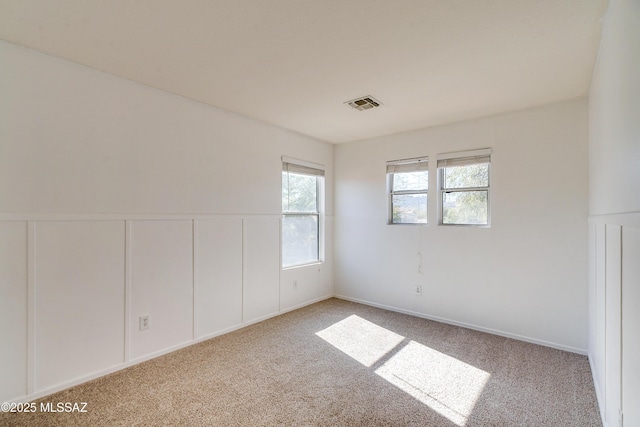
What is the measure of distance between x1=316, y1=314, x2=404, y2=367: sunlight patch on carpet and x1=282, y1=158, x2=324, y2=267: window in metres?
1.14

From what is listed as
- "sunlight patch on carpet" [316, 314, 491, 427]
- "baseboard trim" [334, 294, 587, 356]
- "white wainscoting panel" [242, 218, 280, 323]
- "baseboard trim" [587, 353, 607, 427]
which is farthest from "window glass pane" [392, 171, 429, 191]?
"baseboard trim" [587, 353, 607, 427]

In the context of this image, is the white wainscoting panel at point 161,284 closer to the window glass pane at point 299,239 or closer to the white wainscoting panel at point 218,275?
the white wainscoting panel at point 218,275

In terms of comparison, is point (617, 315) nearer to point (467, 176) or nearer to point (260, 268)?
point (467, 176)

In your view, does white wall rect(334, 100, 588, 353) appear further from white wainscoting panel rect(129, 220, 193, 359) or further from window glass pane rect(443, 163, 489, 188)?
white wainscoting panel rect(129, 220, 193, 359)

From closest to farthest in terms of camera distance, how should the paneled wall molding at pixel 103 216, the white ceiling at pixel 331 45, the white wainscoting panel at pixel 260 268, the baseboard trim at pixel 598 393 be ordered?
the white ceiling at pixel 331 45
the baseboard trim at pixel 598 393
the paneled wall molding at pixel 103 216
the white wainscoting panel at pixel 260 268

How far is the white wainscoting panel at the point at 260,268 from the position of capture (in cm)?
359

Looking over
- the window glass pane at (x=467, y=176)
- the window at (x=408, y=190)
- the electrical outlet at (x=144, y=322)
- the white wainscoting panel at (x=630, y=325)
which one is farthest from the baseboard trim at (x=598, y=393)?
the electrical outlet at (x=144, y=322)

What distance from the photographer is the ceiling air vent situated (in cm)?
301

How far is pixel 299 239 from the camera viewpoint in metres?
4.39

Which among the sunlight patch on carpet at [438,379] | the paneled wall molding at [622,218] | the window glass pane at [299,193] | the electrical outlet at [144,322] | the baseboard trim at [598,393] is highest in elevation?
the window glass pane at [299,193]

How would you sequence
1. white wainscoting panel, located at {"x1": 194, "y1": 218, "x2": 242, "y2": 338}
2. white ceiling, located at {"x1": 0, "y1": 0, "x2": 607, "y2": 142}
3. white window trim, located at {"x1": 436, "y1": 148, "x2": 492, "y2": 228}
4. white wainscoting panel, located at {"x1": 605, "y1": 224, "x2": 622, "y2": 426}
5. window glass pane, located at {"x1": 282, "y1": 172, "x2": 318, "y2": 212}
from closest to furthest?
white wainscoting panel, located at {"x1": 605, "y1": 224, "x2": 622, "y2": 426}, white ceiling, located at {"x1": 0, "y1": 0, "x2": 607, "y2": 142}, white wainscoting panel, located at {"x1": 194, "y1": 218, "x2": 242, "y2": 338}, white window trim, located at {"x1": 436, "y1": 148, "x2": 492, "y2": 228}, window glass pane, located at {"x1": 282, "y1": 172, "x2": 318, "y2": 212}

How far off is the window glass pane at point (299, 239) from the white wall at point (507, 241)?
2.73 feet

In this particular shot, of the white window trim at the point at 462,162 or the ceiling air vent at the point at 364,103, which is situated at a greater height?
the ceiling air vent at the point at 364,103

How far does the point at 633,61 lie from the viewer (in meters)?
1.25
